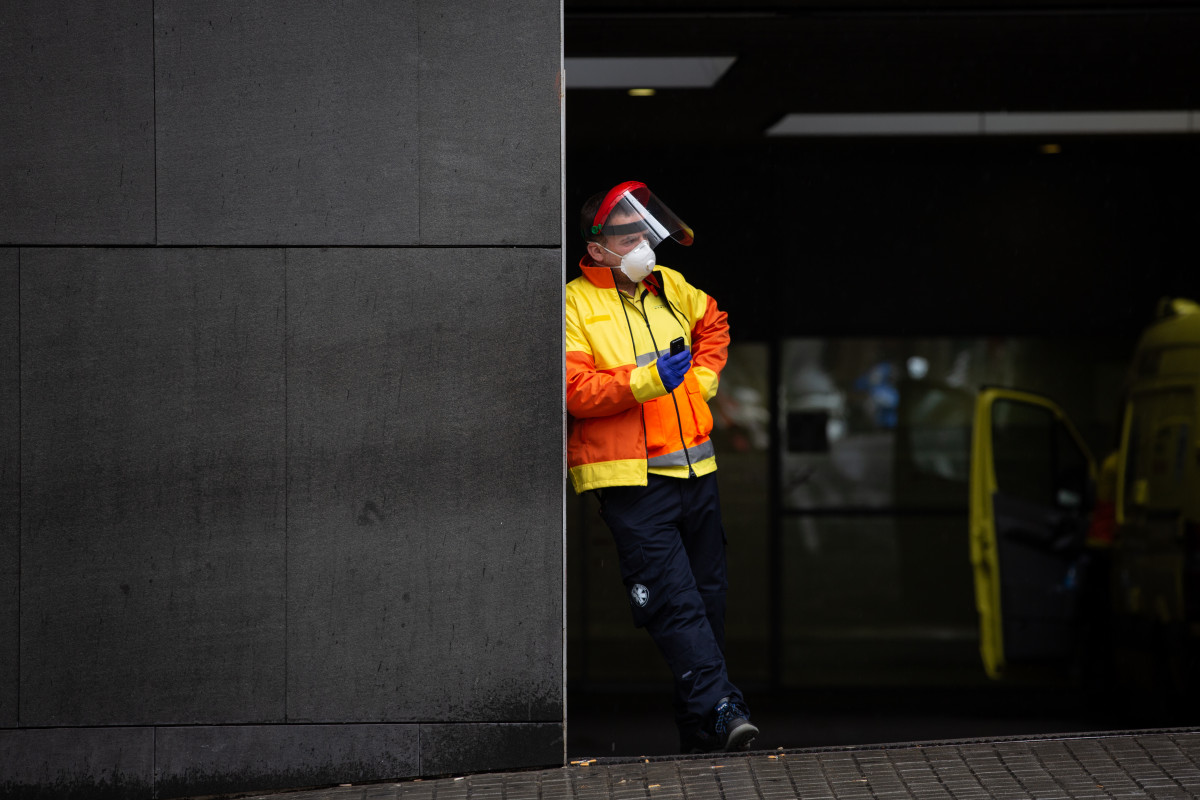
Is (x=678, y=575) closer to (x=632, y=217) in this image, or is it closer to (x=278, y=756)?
(x=632, y=217)

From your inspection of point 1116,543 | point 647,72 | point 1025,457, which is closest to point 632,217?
point 647,72

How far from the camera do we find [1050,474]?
838 cm

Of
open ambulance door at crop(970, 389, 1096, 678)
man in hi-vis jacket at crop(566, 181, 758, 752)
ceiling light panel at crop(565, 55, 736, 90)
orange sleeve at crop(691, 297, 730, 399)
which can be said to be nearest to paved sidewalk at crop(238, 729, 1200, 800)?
man in hi-vis jacket at crop(566, 181, 758, 752)

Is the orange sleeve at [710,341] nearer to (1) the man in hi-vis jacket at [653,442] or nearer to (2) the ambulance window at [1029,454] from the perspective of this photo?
(1) the man in hi-vis jacket at [653,442]

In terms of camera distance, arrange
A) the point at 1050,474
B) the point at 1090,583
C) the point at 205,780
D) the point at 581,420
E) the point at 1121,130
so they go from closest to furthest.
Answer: the point at 205,780, the point at 581,420, the point at 1090,583, the point at 1050,474, the point at 1121,130

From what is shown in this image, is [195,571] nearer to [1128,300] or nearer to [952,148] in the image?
[952,148]

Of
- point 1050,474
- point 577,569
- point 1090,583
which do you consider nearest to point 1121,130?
point 1050,474

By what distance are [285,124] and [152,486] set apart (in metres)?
1.32

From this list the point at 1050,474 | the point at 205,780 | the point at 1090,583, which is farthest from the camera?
the point at 1050,474

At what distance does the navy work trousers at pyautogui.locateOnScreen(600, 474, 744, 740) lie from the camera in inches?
174

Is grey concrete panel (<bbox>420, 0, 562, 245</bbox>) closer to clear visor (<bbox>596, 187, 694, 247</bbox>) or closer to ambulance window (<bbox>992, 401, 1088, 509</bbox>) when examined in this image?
clear visor (<bbox>596, 187, 694, 247</bbox>)

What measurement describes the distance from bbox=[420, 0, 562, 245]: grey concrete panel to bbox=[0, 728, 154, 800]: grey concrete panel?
78.9 inches

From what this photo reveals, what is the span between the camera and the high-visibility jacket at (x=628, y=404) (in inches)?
177

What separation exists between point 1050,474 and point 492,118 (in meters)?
5.41
